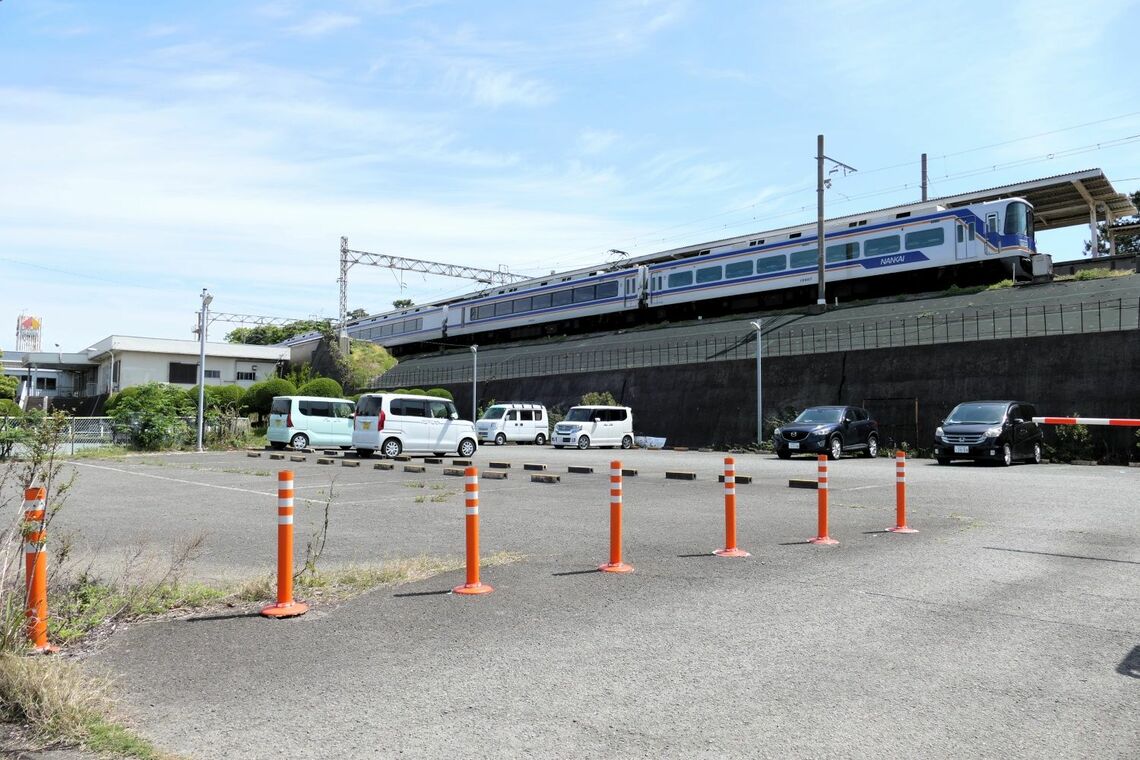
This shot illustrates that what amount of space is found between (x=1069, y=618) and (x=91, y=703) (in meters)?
5.78

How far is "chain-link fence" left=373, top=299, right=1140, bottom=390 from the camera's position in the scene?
25562mm

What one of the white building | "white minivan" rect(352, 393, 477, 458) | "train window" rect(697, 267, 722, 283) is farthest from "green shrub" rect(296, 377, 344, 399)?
"white minivan" rect(352, 393, 477, 458)

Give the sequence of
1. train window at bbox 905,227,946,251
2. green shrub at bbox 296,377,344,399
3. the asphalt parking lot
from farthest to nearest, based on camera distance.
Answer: green shrub at bbox 296,377,344,399, train window at bbox 905,227,946,251, the asphalt parking lot

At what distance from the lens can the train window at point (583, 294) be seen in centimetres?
4831

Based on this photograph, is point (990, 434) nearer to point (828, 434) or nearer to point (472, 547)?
point (828, 434)

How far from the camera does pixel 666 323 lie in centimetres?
4531

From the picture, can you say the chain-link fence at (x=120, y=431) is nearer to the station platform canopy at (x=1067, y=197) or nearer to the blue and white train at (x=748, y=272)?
the blue and white train at (x=748, y=272)

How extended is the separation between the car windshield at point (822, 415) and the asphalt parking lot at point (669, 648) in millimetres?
13432

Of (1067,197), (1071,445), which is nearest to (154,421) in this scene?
(1071,445)

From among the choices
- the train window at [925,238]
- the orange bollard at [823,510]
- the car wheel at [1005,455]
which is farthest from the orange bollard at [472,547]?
the train window at [925,238]

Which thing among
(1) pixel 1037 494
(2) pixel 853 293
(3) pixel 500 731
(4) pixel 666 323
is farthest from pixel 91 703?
(4) pixel 666 323

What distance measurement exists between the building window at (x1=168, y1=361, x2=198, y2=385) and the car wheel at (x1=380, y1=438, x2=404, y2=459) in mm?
41545

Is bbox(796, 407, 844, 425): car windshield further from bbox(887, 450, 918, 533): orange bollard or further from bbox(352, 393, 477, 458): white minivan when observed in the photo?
bbox(887, 450, 918, 533): orange bollard

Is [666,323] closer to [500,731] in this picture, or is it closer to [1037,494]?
[1037,494]
